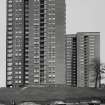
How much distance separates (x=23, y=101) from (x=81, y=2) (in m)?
2.88

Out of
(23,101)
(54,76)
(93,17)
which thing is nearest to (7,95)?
(23,101)

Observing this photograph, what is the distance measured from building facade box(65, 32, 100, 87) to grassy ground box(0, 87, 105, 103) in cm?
603

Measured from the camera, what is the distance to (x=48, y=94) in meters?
3.34

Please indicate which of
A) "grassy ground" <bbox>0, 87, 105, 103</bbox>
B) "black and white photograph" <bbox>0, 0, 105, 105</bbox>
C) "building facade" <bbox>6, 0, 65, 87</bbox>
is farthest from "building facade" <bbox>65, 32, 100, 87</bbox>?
"grassy ground" <bbox>0, 87, 105, 103</bbox>

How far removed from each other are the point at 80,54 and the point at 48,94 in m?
6.80

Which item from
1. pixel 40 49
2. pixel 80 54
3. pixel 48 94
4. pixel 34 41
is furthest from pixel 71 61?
pixel 48 94

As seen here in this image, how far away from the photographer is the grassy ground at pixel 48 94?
10.7 ft

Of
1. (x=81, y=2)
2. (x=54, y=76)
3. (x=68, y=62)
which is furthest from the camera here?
(x=68, y=62)

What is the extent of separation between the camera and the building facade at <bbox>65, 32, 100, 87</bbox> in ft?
31.5

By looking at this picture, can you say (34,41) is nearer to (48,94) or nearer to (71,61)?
(71,61)

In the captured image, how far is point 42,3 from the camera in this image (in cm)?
952

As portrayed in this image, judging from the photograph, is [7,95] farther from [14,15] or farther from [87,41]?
[87,41]

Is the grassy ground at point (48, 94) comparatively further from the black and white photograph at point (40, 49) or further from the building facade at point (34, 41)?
the building facade at point (34, 41)

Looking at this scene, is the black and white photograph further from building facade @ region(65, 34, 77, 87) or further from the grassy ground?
the grassy ground
